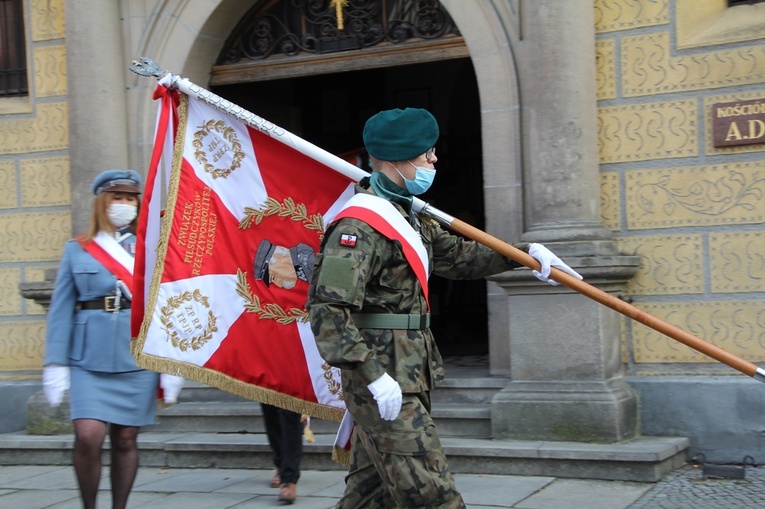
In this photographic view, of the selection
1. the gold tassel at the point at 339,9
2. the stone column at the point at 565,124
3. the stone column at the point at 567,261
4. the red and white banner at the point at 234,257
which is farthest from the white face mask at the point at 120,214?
the gold tassel at the point at 339,9

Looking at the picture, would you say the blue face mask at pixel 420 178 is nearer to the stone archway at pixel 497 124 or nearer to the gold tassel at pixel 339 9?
the stone archway at pixel 497 124

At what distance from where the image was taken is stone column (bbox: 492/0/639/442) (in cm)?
645

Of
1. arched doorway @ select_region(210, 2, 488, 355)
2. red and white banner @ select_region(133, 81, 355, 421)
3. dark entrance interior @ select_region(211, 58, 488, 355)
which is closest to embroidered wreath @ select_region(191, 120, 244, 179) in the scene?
red and white banner @ select_region(133, 81, 355, 421)

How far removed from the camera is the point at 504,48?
23.1 ft

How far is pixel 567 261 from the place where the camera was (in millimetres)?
6430

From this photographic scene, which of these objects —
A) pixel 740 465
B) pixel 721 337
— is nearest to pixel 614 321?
pixel 721 337

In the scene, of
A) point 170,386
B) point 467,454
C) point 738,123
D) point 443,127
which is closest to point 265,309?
point 170,386

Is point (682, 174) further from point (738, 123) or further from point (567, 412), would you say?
point (567, 412)

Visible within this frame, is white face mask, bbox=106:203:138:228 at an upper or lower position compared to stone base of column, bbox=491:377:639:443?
upper

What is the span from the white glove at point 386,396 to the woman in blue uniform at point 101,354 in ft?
5.74

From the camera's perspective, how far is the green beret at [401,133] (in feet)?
13.2

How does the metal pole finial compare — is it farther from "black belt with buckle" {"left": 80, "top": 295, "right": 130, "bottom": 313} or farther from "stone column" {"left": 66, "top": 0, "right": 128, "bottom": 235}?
"stone column" {"left": 66, "top": 0, "right": 128, "bottom": 235}

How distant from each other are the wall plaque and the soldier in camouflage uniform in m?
2.72

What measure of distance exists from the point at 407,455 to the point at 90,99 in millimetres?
5204
